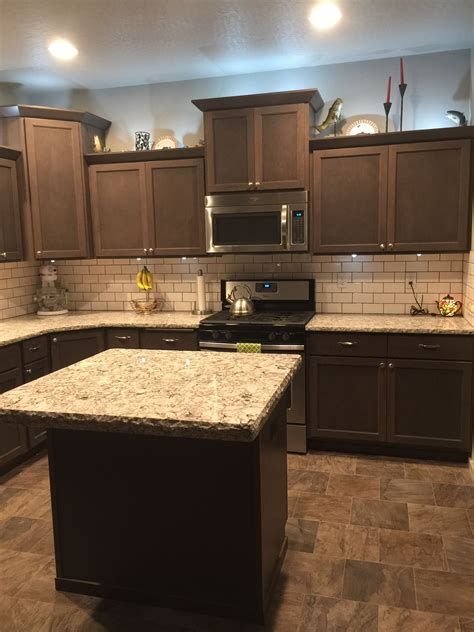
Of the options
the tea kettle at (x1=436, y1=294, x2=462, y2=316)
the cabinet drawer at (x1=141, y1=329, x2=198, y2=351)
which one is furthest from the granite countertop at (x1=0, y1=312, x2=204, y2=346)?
the tea kettle at (x1=436, y1=294, x2=462, y2=316)

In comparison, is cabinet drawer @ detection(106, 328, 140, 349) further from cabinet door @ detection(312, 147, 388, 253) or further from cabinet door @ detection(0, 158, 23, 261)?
cabinet door @ detection(312, 147, 388, 253)

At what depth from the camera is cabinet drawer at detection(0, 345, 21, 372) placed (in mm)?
3396

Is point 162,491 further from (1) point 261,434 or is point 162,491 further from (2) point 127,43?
(2) point 127,43

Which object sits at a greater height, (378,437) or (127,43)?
(127,43)

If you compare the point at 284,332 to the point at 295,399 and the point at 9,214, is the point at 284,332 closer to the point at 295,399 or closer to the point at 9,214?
the point at 295,399

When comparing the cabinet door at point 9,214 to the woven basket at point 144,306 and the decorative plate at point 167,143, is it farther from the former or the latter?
the decorative plate at point 167,143

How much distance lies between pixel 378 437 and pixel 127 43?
10.1 ft

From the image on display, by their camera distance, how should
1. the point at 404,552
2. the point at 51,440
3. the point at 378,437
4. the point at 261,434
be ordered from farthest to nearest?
1. the point at 378,437
2. the point at 404,552
3. the point at 51,440
4. the point at 261,434

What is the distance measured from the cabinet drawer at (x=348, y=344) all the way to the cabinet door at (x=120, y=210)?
1.53m

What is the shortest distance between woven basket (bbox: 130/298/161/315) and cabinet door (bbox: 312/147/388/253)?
4.77 ft

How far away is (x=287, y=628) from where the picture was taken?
2.09 metres

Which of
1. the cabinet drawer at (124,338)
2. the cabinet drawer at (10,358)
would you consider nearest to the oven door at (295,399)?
the cabinet drawer at (124,338)

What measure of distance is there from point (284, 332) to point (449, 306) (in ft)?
4.05

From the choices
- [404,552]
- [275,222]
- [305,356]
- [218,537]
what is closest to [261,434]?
[218,537]
